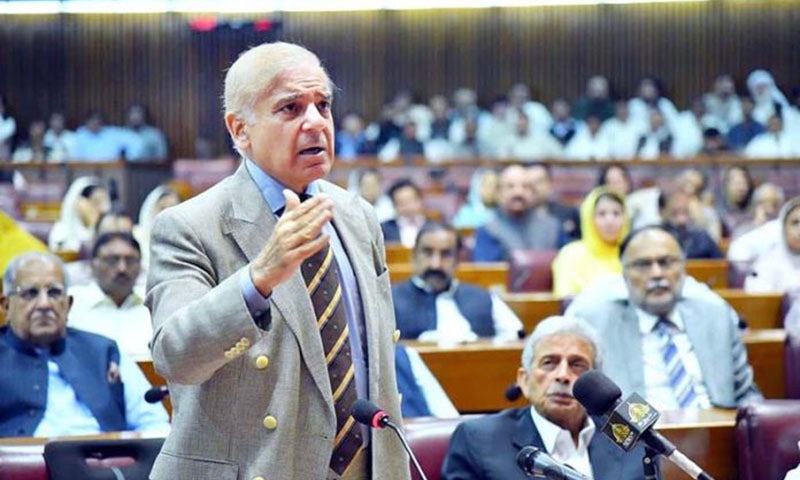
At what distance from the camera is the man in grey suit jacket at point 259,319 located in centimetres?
172

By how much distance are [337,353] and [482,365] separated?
2.79m

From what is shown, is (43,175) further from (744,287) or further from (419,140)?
(744,287)

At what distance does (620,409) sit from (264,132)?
26.1 inches

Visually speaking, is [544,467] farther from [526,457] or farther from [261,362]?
[261,362]

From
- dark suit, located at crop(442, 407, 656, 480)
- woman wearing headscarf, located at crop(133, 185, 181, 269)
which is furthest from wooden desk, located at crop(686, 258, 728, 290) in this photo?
dark suit, located at crop(442, 407, 656, 480)

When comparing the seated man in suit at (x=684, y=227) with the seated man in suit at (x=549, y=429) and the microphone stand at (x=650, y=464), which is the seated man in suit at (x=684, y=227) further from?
the microphone stand at (x=650, y=464)

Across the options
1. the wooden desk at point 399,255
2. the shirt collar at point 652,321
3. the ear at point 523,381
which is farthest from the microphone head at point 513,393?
the wooden desk at point 399,255

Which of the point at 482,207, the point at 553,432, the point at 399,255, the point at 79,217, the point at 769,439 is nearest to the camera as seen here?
the point at 769,439

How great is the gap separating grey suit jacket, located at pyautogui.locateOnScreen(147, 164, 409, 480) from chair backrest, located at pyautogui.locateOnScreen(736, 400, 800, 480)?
148cm

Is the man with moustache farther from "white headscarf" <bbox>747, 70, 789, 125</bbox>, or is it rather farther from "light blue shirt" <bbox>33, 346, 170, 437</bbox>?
"white headscarf" <bbox>747, 70, 789, 125</bbox>

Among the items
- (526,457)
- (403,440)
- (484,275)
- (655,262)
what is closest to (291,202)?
(403,440)

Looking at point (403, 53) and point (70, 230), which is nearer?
point (70, 230)

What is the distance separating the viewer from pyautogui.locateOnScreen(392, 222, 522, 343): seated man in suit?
563cm

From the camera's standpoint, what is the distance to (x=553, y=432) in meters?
3.25
